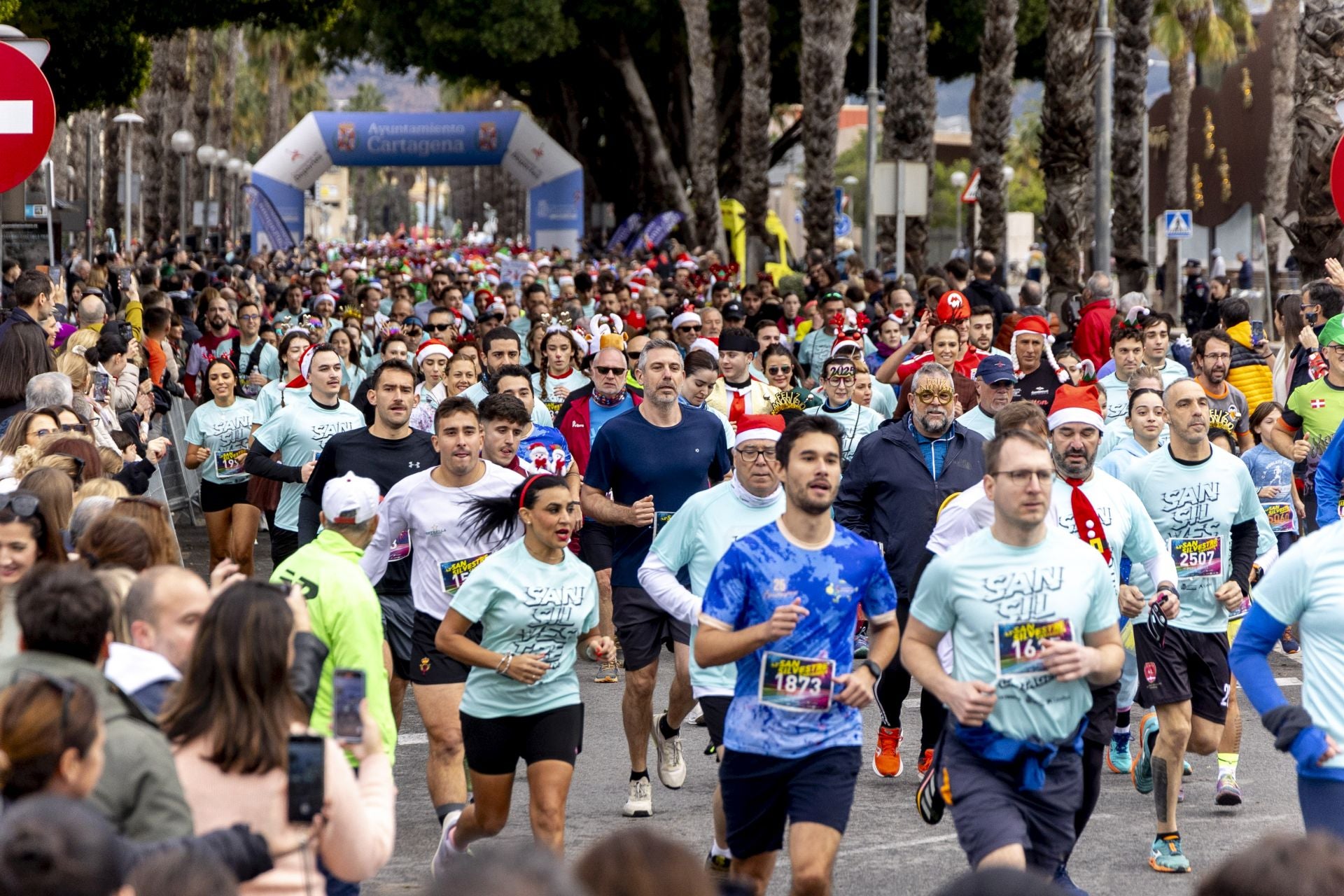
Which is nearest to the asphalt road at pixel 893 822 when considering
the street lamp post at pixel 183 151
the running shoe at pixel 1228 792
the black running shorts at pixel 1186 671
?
the running shoe at pixel 1228 792

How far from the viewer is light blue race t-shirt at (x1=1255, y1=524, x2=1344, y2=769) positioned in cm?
547

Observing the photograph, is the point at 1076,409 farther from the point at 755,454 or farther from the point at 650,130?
the point at 650,130

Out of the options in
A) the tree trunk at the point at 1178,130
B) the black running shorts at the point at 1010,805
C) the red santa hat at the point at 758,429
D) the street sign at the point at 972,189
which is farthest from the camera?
the tree trunk at the point at 1178,130

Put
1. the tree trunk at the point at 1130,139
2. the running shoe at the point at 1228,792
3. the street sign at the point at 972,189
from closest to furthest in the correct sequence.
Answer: the running shoe at the point at 1228,792, the tree trunk at the point at 1130,139, the street sign at the point at 972,189

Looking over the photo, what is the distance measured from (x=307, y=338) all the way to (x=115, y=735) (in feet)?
31.1

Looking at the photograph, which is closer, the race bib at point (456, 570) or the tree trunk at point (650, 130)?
the race bib at point (456, 570)

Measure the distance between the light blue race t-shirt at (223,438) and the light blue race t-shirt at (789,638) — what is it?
272 inches

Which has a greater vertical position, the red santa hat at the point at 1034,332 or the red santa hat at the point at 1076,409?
the red santa hat at the point at 1034,332

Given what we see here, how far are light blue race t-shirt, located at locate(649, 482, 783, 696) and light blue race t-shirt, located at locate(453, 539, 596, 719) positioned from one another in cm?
56

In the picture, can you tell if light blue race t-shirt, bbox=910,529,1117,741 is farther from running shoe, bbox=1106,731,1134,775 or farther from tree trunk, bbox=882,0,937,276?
tree trunk, bbox=882,0,937,276

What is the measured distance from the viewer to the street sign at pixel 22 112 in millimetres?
8727

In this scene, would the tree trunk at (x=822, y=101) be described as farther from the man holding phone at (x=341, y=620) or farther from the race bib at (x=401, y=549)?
the man holding phone at (x=341, y=620)

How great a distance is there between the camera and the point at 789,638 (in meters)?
6.13

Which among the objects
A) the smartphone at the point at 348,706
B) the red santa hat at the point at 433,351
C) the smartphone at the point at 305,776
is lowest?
the smartphone at the point at 305,776
